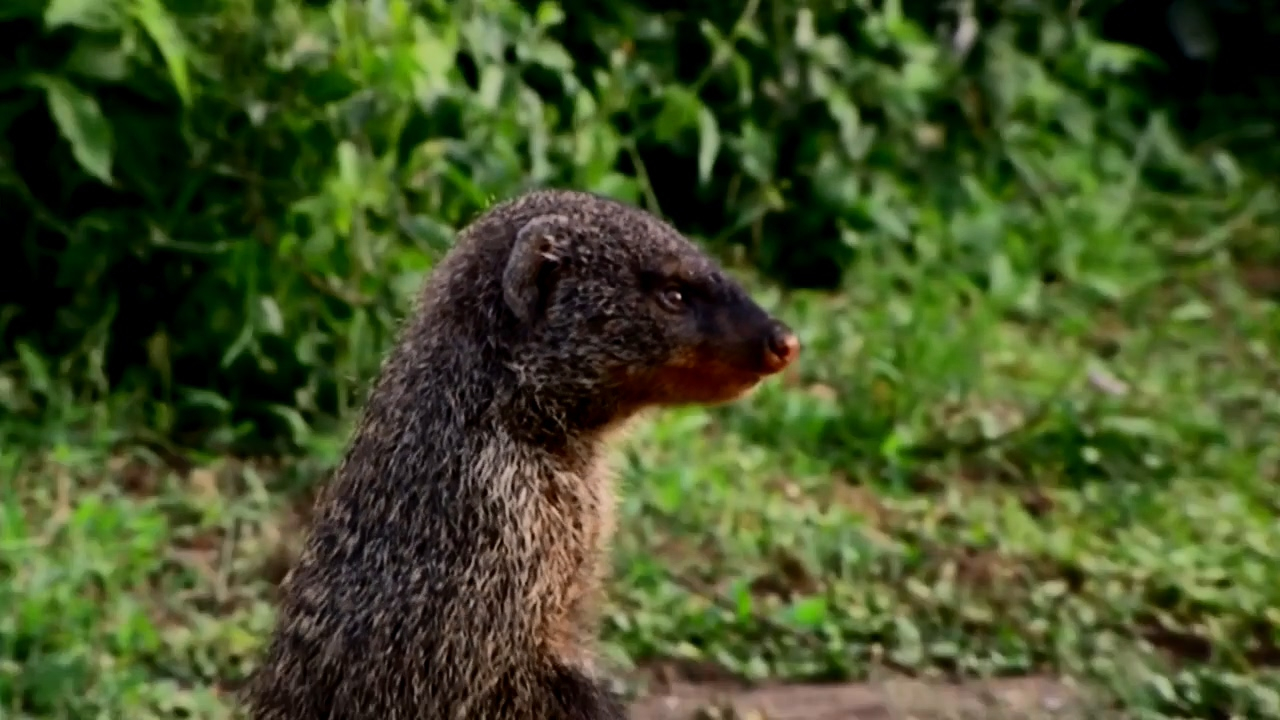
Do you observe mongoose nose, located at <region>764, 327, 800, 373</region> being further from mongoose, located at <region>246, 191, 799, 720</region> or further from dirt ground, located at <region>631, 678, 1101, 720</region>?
dirt ground, located at <region>631, 678, 1101, 720</region>

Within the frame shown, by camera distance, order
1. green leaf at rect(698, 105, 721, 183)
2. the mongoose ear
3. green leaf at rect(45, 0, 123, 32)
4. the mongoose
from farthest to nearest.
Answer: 1. green leaf at rect(698, 105, 721, 183)
2. green leaf at rect(45, 0, 123, 32)
3. the mongoose ear
4. the mongoose

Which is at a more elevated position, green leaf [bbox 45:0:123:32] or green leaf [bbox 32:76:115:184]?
green leaf [bbox 45:0:123:32]

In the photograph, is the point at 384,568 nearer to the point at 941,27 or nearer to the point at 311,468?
the point at 311,468

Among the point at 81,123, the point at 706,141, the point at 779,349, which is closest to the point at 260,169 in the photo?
the point at 81,123

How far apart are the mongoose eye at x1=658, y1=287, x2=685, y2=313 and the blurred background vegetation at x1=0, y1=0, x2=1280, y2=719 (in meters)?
1.06

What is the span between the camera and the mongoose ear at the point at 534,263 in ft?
9.49

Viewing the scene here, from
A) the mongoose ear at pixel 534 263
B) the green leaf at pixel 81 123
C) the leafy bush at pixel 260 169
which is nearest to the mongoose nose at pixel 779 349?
the mongoose ear at pixel 534 263

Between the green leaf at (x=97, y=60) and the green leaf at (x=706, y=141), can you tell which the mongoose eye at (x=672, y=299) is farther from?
the green leaf at (x=706, y=141)

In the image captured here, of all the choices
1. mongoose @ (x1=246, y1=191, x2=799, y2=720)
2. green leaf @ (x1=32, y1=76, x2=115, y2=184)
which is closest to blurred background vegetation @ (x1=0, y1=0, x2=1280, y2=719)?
green leaf @ (x1=32, y1=76, x2=115, y2=184)

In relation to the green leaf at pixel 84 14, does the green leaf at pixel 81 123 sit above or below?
below

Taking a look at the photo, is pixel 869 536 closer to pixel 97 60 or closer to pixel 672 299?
pixel 672 299

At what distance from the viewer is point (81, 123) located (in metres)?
4.36

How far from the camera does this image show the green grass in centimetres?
374

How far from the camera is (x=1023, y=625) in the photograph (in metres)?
4.01
